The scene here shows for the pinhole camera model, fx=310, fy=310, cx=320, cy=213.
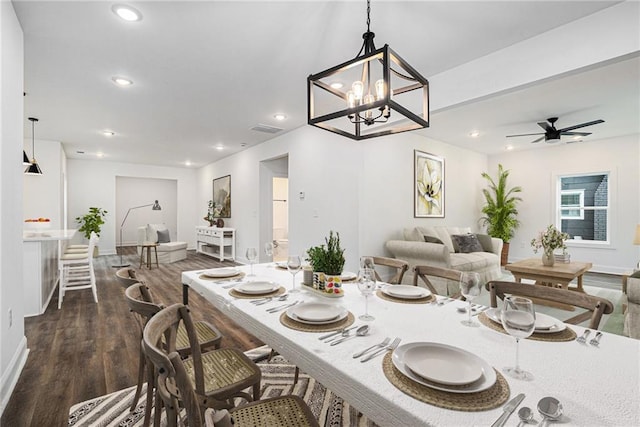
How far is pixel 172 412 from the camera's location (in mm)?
812

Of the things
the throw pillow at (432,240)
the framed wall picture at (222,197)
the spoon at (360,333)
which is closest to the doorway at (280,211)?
the framed wall picture at (222,197)

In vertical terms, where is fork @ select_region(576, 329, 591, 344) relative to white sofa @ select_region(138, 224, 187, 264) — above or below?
above

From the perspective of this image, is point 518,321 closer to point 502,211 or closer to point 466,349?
point 466,349

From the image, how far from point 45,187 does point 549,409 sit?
24.3 ft

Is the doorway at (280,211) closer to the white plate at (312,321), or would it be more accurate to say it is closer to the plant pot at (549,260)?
the plant pot at (549,260)

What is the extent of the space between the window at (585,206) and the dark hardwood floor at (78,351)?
680 centimetres

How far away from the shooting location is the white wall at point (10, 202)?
1893 millimetres

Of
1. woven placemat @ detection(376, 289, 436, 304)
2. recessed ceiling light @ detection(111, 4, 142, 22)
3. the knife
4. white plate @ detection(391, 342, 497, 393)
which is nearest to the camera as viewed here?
the knife

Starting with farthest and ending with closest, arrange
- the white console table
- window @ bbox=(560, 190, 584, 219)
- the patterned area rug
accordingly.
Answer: the white console table, window @ bbox=(560, 190, 584, 219), the patterned area rug

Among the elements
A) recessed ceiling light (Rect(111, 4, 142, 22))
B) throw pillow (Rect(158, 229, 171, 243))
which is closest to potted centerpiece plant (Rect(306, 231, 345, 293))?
recessed ceiling light (Rect(111, 4, 142, 22))

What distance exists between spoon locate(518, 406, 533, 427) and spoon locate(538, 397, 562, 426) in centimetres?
2

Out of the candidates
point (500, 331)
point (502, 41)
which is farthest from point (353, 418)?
point (502, 41)

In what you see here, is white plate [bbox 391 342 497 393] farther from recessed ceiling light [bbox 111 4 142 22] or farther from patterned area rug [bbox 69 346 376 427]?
recessed ceiling light [bbox 111 4 142 22]

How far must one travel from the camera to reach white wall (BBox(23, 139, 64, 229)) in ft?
18.1
